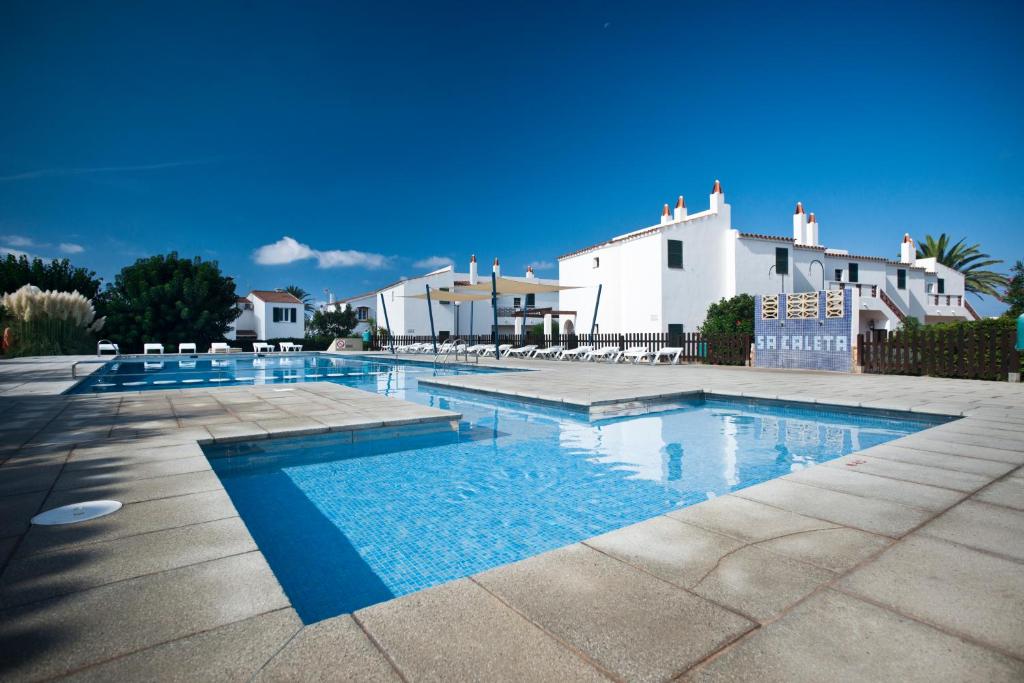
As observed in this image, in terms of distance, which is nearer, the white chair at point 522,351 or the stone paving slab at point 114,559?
the stone paving slab at point 114,559

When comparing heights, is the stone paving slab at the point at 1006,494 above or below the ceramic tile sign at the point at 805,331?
below

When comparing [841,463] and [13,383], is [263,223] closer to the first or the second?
[13,383]

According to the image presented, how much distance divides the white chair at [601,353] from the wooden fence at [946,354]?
8513mm

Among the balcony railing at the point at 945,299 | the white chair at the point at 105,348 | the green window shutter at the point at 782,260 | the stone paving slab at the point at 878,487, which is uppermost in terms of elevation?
the green window shutter at the point at 782,260

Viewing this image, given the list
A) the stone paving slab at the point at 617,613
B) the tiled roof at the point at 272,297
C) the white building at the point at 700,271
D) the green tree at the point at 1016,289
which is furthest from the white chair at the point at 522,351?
the tiled roof at the point at 272,297

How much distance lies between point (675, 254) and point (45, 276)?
36214mm

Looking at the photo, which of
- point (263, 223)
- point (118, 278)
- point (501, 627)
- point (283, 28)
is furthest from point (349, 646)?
point (263, 223)

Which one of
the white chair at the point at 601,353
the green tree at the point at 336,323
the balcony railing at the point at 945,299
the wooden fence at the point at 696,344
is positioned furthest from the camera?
the green tree at the point at 336,323

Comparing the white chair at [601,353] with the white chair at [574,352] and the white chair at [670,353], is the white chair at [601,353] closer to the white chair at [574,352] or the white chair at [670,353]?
the white chair at [574,352]

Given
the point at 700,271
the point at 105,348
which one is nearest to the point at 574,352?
the point at 700,271

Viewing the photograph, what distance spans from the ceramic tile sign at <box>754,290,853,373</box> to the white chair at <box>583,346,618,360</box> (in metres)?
5.61

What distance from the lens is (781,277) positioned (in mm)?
25359

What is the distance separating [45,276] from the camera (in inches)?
1140

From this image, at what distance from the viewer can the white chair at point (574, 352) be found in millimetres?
20406
